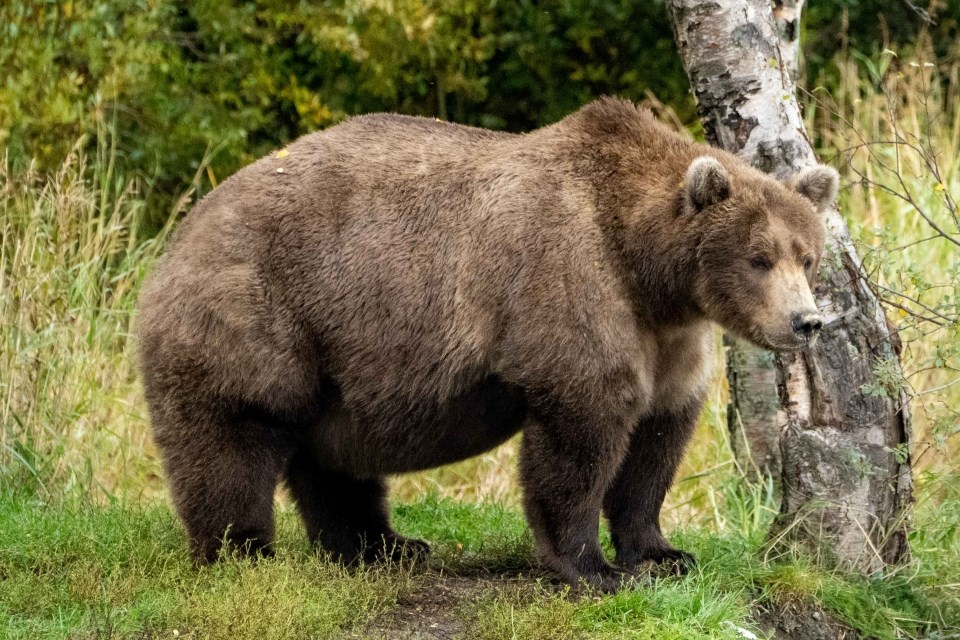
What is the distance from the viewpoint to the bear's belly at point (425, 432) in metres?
6.45

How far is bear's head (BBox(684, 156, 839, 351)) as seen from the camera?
599cm

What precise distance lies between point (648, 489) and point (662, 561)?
0.37 m

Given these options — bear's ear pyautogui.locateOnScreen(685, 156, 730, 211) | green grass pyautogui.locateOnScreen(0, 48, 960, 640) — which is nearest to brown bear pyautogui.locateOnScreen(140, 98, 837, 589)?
bear's ear pyautogui.locateOnScreen(685, 156, 730, 211)

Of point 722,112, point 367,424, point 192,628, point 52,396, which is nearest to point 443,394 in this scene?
point 367,424

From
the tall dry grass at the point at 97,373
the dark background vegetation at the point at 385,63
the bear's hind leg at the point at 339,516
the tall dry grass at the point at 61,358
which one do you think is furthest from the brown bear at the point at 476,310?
the dark background vegetation at the point at 385,63

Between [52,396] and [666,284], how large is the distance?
15.0 ft

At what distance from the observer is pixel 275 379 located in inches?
258

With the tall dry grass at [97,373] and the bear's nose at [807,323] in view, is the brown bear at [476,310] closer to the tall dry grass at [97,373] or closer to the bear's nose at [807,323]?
the bear's nose at [807,323]

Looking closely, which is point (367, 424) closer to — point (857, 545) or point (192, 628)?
point (192, 628)

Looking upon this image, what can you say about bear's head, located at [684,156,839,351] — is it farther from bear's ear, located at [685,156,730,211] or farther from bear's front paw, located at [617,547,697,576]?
bear's front paw, located at [617,547,697,576]

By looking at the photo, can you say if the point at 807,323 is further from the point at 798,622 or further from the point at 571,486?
the point at 798,622

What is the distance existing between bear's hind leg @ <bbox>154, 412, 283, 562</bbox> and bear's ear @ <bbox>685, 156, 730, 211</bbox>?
93.0 inches

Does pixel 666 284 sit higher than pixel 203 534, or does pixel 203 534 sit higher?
pixel 666 284

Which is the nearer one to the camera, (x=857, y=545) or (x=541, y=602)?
(x=541, y=602)
